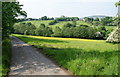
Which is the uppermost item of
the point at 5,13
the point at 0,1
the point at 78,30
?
the point at 0,1

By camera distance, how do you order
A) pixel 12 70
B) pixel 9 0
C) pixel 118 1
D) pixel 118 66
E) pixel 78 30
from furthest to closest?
pixel 78 30 < pixel 9 0 < pixel 118 1 < pixel 12 70 < pixel 118 66

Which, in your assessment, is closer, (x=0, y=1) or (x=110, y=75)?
(x=110, y=75)

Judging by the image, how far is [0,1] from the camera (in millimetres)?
12977

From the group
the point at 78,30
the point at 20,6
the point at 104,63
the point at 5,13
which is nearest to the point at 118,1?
the point at 104,63

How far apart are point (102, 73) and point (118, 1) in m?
7.04

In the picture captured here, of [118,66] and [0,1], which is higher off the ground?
[0,1]

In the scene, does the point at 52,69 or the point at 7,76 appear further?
the point at 52,69

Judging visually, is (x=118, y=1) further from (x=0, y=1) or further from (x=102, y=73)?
(x=0, y=1)

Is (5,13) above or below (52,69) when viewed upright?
above

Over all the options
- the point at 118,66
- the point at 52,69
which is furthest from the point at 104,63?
the point at 52,69

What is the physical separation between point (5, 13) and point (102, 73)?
31.0ft

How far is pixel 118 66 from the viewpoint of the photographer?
8281mm

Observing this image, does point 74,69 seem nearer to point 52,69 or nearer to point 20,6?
point 52,69

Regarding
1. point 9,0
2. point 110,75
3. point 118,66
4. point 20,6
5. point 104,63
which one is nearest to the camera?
point 110,75
